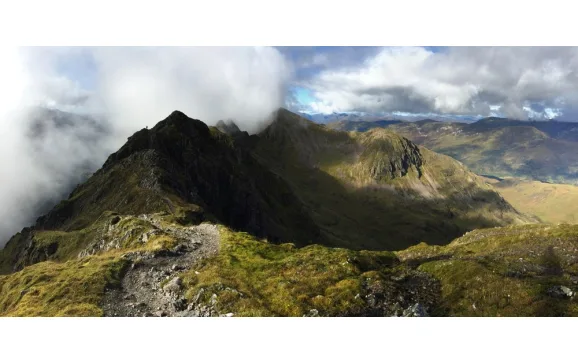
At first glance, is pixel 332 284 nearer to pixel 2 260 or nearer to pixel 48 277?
pixel 48 277

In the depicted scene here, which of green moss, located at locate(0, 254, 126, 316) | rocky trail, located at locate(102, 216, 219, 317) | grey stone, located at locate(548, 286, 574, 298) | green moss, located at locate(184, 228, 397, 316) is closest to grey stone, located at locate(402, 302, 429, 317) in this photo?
green moss, located at locate(184, 228, 397, 316)

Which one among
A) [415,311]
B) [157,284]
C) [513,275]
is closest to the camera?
[415,311]

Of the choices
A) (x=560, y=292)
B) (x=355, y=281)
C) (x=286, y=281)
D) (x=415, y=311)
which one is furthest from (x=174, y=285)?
(x=560, y=292)

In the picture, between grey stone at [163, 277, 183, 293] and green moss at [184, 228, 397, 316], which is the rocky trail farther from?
green moss at [184, 228, 397, 316]

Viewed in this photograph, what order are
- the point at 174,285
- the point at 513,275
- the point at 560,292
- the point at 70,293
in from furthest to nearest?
the point at 70,293 < the point at 174,285 < the point at 513,275 < the point at 560,292

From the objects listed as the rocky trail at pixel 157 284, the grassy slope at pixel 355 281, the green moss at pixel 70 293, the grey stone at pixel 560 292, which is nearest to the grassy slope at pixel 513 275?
the grassy slope at pixel 355 281

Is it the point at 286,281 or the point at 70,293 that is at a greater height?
the point at 286,281

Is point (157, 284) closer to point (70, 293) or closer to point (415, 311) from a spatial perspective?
point (70, 293)

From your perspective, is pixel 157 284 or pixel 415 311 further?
pixel 157 284

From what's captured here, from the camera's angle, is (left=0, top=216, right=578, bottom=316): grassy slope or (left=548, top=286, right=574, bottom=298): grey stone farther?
(left=0, top=216, right=578, bottom=316): grassy slope
